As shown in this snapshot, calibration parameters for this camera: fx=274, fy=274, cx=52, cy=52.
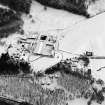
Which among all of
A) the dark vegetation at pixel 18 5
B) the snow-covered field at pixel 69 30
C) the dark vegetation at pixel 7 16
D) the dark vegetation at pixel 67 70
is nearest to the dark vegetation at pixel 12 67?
the snow-covered field at pixel 69 30

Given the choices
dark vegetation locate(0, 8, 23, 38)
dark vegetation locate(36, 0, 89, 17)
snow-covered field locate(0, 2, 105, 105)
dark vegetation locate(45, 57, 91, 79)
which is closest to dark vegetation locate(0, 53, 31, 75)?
snow-covered field locate(0, 2, 105, 105)

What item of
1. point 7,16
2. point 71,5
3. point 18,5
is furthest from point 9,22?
point 71,5

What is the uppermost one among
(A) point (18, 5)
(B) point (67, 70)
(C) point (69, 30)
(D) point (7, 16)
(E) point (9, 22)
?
(A) point (18, 5)

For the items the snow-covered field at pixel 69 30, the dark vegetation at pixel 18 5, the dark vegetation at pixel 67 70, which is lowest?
the dark vegetation at pixel 67 70

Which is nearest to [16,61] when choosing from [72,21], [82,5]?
[72,21]

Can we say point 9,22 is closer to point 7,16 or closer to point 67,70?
point 7,16

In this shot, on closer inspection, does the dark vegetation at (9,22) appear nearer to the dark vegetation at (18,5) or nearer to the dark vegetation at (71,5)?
the dark vegetation at (18,5)
